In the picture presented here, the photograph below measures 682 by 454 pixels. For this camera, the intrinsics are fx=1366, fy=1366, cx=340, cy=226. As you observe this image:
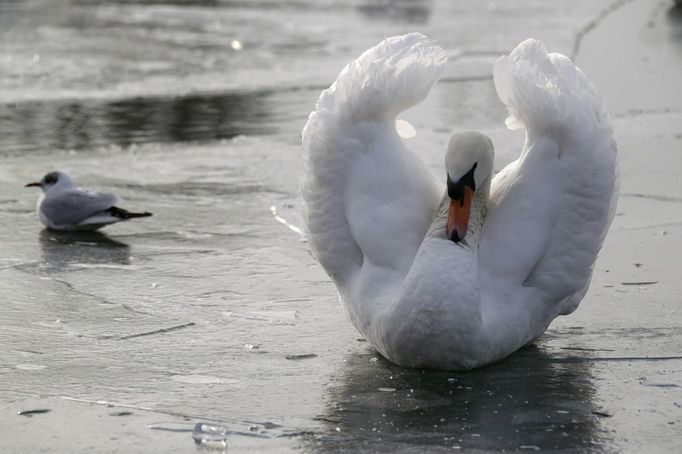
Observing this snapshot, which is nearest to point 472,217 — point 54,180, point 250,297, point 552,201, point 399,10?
point 552,201

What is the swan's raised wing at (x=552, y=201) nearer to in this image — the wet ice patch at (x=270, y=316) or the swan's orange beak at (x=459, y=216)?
the swan's orange beak at (x=459, y=216)

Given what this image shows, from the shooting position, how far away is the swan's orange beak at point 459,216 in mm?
6008

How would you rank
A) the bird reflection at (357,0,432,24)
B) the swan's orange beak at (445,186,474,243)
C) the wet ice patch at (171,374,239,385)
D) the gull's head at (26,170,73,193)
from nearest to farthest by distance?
1. the wet ice patch at (171,374,239,385)
2. the swan's orange beak at (445,186,474,243)
3. the gull's head at (26,170,73,193)
4. the bird reflection at (357,0,432,24)

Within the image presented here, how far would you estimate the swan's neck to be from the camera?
20.0 feet

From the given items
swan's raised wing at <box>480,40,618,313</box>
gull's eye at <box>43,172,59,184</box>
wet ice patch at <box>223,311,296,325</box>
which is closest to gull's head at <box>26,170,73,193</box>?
gull's eye at <box>43,172,59,184</box>

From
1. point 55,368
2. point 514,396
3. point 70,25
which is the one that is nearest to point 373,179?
point 514,396

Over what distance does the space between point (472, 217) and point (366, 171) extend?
1.86ft

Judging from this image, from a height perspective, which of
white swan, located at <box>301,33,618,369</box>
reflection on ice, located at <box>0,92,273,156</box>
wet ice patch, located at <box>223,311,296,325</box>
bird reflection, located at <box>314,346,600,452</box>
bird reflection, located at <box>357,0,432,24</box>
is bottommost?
reflection on ice, located at <box>0,92,273,156</box>

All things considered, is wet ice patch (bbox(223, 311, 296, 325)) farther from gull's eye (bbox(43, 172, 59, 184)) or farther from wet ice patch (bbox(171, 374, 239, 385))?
gull's eye (bbox(43, 172, 59, 184))

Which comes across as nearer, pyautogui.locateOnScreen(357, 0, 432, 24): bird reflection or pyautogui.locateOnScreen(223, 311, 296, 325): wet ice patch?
pyautogui.locateOnScreen(223, 311, 296, 325): wet ice patch

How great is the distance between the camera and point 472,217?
20.3 feet

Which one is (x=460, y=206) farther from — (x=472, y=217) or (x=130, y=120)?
(x=130, y=120)

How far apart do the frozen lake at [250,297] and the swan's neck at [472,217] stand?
61 centimetres

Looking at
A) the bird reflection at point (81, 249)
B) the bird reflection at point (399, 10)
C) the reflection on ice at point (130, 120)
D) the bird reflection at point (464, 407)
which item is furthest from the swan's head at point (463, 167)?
the bird reflection at point (399, 10)
